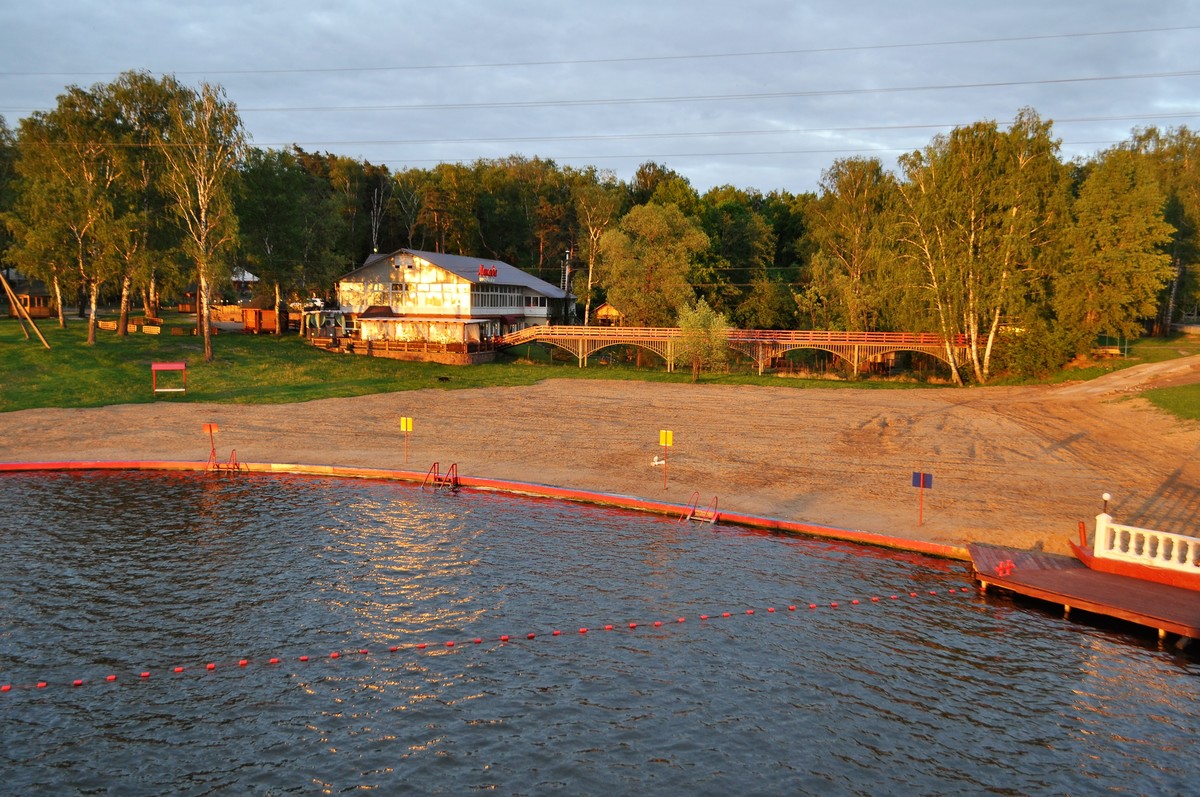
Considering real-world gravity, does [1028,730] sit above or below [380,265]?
below

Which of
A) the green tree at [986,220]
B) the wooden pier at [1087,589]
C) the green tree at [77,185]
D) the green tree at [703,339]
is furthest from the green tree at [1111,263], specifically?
the green tree at [77,185]

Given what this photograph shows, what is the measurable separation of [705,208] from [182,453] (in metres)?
86.2

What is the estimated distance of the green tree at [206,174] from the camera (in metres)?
57.6

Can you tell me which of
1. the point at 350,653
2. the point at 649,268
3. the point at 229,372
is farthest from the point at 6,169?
the point at 350,653

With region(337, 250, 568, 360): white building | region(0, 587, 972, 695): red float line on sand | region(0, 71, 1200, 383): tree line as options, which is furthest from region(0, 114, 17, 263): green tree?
region(0, 587, 972, 695): red float line on sand

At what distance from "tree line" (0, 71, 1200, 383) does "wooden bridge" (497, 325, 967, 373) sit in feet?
5.82

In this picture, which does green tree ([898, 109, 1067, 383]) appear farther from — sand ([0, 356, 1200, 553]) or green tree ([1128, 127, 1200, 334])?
green tree ([1128, 127, 1200, 334])

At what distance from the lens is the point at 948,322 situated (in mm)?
62750

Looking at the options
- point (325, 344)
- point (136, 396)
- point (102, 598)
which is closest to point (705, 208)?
point (325, 344)

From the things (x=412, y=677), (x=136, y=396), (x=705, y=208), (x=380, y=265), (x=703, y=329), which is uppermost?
(x=705, y=208)

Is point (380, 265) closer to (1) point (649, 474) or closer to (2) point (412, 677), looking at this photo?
(1) point (649, 474)

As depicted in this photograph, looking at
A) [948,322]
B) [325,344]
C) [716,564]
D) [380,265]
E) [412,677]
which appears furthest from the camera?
[380,265]

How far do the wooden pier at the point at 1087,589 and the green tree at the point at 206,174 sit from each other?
2114 inches

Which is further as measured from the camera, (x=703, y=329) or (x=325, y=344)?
(x=325, y=344)
